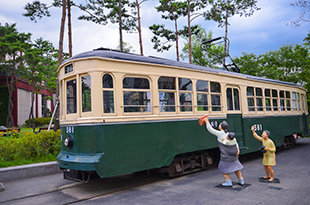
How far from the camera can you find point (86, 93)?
229 inches

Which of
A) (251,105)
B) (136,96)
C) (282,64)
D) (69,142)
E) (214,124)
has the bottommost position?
(69,142)

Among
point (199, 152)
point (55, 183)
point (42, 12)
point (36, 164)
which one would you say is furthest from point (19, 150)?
point (42, 12)

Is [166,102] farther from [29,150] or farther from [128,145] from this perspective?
[29,150]

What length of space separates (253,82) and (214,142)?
3.28m

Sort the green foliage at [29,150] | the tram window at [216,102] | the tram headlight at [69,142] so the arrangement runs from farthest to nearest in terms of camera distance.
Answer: the green foliage at [29,150]
the tram window at [216,102]
the tram headlight at [69,142]

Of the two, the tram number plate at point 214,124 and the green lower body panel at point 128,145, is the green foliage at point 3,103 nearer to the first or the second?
the green lower body panel at point 128,145

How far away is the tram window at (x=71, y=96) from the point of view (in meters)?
6.16

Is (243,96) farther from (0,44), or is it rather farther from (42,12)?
(0,44)

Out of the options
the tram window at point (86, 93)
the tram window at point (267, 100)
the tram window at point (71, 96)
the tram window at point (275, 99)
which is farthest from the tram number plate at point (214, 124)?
the tram window at point (275, 99)

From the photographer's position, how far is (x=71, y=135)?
19.4ft

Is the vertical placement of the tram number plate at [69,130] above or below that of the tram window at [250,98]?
below

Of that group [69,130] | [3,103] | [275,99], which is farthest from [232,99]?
[3,103]

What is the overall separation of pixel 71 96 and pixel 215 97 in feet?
13.6

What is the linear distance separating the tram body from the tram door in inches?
5.3
